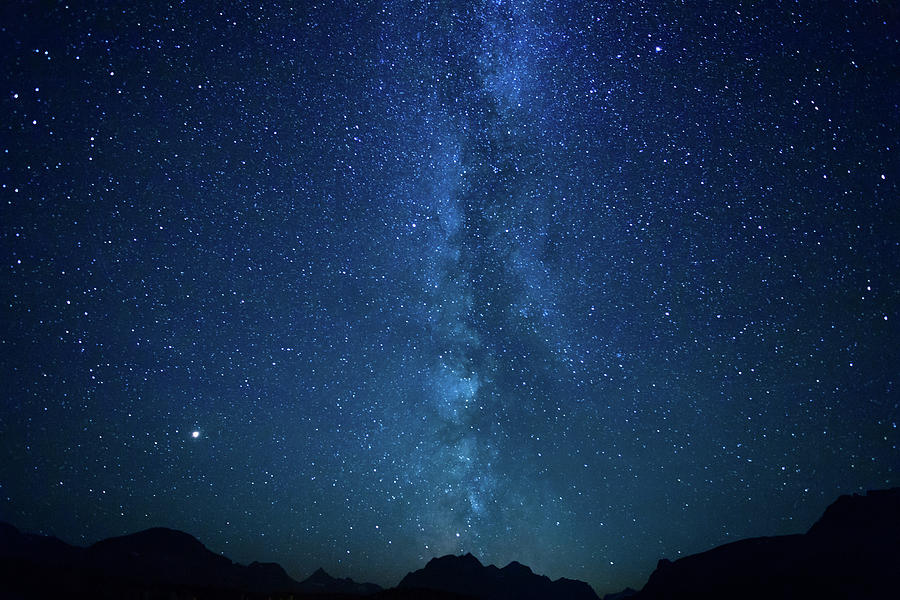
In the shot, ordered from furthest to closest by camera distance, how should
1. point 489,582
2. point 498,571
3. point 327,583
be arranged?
point 327,583
point 498,571
point 489,582

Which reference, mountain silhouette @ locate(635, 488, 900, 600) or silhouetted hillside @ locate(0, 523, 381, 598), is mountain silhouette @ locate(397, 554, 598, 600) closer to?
silhouetted hillside @ locate(0, 523, 381, 598)

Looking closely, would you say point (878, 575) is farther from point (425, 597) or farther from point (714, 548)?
point (425, 597)

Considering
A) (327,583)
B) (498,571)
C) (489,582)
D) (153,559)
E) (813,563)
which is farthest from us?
(327,583)

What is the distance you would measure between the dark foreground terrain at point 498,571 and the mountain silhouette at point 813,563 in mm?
157

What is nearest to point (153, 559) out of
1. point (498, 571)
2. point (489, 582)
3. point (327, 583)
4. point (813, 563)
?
point (327, 583)

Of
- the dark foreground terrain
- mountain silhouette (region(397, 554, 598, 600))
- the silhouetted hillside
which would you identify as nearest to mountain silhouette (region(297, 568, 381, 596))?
the dark foreground terrain

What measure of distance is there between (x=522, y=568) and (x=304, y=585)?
8760 cm

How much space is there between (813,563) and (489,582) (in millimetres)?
93319

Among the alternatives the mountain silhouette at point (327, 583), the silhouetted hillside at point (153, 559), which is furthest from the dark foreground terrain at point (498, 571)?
the mountain silhouette at point (327, 583)

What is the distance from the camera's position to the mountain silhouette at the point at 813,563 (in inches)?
2532

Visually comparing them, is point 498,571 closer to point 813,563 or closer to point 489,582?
point 489,582

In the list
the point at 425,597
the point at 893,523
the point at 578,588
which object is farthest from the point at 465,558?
the point at 425,597

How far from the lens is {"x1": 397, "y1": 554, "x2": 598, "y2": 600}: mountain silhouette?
139 metres

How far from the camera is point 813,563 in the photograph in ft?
237
